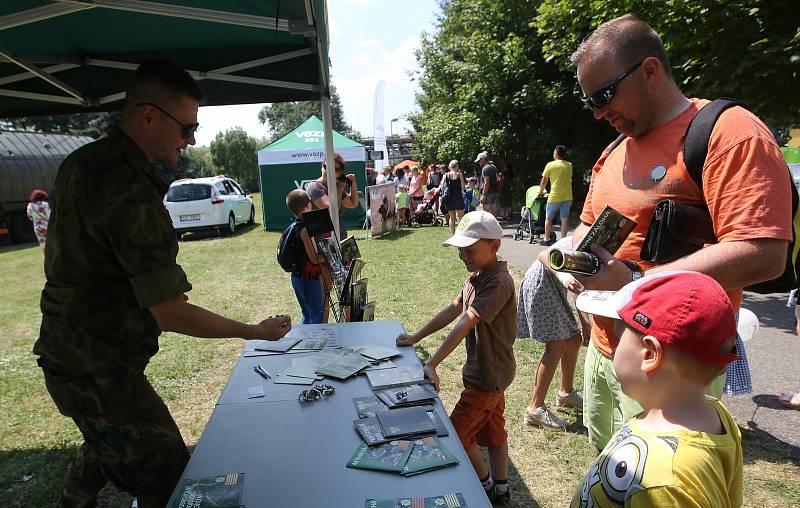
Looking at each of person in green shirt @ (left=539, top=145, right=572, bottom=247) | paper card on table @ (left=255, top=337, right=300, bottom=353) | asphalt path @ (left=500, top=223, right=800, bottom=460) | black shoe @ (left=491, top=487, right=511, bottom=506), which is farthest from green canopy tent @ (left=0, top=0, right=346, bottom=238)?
person in green shirt @ (left=539, top=145, right=572, bottom=247)

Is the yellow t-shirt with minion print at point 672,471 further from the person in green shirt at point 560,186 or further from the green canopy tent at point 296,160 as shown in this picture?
the green canopy tent at point 296,160

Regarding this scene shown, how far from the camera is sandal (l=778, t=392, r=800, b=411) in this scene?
364 centimetres

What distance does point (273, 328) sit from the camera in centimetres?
220

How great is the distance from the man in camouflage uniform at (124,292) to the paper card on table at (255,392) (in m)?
0.34

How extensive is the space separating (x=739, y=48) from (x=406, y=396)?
6.37 m

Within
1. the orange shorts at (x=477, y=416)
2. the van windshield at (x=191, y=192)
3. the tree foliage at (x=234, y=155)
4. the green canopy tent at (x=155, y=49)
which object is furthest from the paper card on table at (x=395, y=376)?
the tree foliage at (x=234, y=155)

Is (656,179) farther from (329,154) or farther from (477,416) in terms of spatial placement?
(329,154)

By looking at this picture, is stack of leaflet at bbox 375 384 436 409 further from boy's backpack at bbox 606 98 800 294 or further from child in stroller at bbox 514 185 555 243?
child in stroller at bbox 514 185 555 243

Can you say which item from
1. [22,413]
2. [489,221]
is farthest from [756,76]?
[22,413]

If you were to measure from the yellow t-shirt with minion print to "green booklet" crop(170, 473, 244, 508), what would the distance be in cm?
106

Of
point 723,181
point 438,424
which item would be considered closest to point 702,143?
point 723,181

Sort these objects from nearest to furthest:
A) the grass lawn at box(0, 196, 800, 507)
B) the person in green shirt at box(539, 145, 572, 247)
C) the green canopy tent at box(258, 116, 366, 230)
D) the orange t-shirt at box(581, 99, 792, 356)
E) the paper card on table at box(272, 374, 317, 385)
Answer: the orange t-shirt at box(581, 99, 792, 356), the paper card on table at box(272, 374, 317, 385), the grass lawn at box(0, 196, 800, 507), the person in green shirt at box(539, 145, 572, 247), the green canopy tent at box(258, 116, 366, 230)

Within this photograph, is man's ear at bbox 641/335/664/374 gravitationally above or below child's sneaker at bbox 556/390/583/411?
above

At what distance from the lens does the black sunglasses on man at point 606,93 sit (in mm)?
1631
